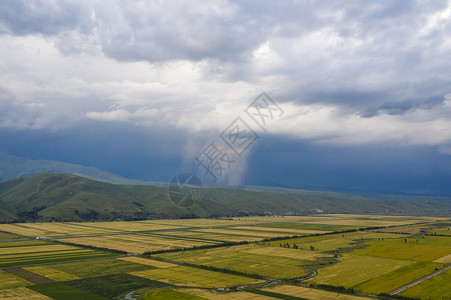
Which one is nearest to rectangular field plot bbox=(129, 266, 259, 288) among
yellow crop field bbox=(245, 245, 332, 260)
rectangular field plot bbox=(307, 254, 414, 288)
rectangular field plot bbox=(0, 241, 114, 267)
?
rectangular field plot bbox=(307, 254, 414, 288)

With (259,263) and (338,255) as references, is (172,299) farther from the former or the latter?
(338,255)

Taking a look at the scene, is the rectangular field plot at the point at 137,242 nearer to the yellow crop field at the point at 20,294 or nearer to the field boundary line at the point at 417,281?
the yellow crop field at the point at 20,294

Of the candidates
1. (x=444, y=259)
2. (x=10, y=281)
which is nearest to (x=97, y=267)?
(x=10, y=281)

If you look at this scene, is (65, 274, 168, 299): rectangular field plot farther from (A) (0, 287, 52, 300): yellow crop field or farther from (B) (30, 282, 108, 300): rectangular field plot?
(A) (0, 287, 52, 300): yellow crop field

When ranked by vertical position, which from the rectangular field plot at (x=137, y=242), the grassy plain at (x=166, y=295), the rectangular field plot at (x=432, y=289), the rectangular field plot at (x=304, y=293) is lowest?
the rectangular field plot at (x=432, y=289)

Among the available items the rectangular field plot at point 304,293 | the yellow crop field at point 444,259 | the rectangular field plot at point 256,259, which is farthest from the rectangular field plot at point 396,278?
the rectangular field plot at point 256,259

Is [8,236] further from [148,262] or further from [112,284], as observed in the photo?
[112,284]

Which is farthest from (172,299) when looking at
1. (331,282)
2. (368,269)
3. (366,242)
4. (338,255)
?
(366,242)
